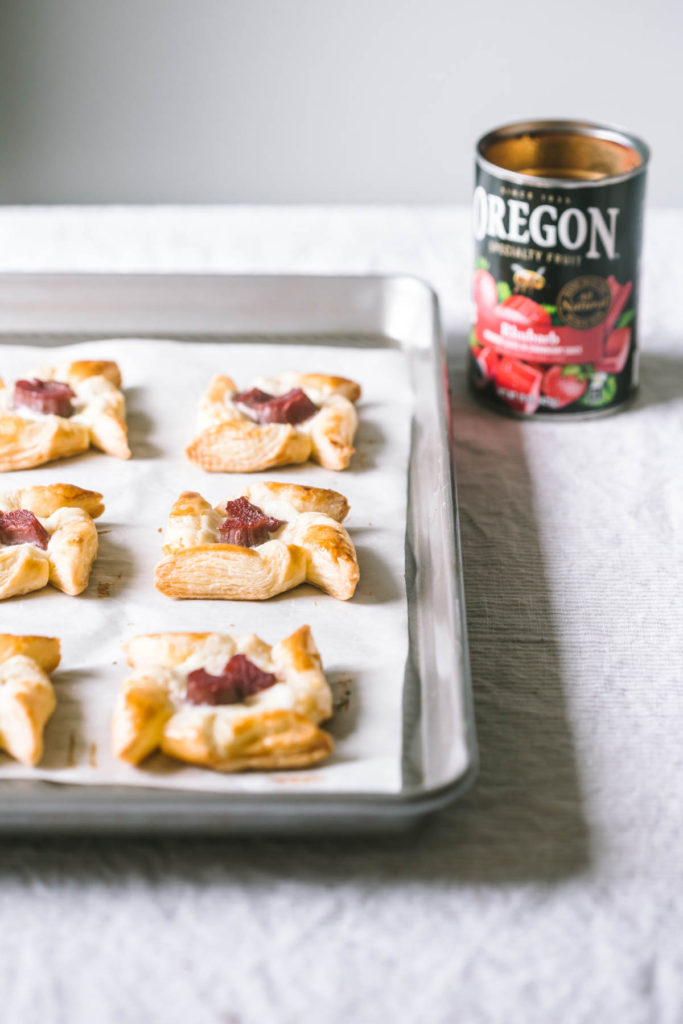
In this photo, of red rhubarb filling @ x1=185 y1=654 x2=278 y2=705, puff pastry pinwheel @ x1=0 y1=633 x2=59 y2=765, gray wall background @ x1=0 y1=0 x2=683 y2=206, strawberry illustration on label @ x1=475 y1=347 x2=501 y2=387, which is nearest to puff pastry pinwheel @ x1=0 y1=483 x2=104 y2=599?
puff pastry pinwheel @ x1=0 y1=633 x2=59 y2=765

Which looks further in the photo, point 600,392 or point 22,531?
point 600,392

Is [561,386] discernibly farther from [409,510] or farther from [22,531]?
[22,531]

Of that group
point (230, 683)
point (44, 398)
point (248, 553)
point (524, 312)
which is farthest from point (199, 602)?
point (524, 312)

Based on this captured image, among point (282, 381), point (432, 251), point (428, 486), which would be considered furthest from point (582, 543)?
point (432, 251)

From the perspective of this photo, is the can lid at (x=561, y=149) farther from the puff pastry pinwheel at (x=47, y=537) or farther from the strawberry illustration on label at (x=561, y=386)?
the puff pastry pinwheel at (x=47, y=537)

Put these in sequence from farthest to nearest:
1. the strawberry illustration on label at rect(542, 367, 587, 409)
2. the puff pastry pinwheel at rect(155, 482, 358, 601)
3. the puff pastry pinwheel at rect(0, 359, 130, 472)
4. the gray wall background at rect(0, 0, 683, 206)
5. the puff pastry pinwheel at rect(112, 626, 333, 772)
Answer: the gray wall background at rect(0, 0, 683, 206)
the strawberry illustration on label at rect(542, 367, 587, 409)
the puff pastry pinwheel at rect(0, 359, 130, 472)
the puff pastry pinwheel at rect(155, 482, 358, 601)
the puff pastry pinwheel at rect(112, 626, 333, 772)

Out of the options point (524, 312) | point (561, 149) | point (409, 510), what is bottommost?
point (409, 510)

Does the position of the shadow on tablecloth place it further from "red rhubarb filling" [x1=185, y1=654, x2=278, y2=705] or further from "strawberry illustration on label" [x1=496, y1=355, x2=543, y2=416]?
"strawberry illustration on label" [x1=496, y1=355, x2=543, y2=416]
